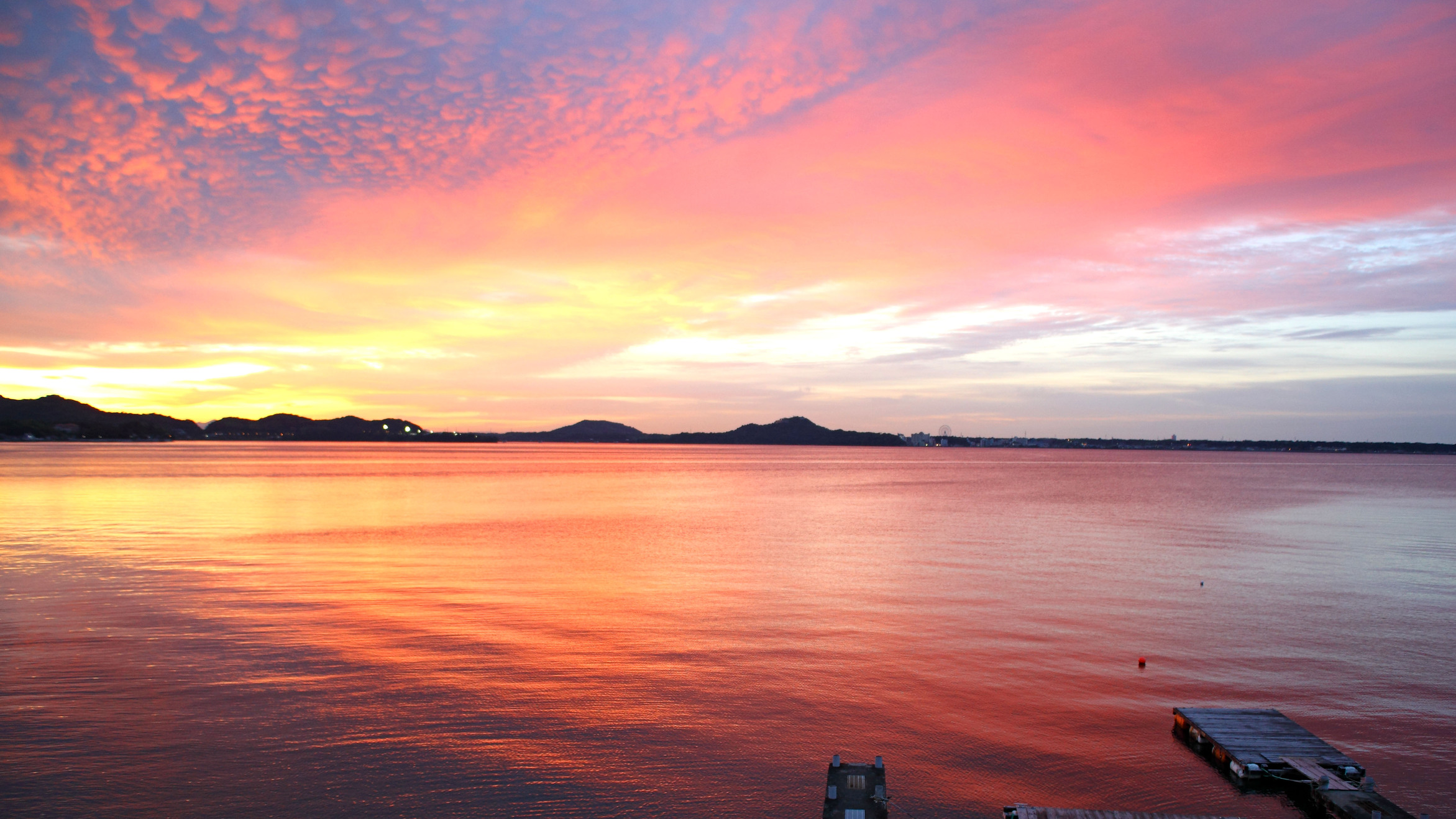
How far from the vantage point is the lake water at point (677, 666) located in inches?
391

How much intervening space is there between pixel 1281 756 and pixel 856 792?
5.91 m

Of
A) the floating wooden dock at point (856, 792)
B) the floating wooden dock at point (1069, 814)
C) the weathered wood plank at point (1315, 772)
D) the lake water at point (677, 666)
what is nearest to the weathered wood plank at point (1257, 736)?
the weathered wood plank at point (1315, 772)

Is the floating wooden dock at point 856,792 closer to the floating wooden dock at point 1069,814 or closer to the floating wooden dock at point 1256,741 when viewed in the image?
the floating wooden dock at point 1069,814

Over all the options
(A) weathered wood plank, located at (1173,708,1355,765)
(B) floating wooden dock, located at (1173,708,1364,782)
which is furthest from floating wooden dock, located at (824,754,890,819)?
(A) weathered wood plank, located at (1173,708,1355,765)

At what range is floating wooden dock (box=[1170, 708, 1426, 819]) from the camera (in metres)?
9.12

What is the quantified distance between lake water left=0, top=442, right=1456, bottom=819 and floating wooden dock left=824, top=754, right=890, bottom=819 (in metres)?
0.46

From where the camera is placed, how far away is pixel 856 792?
9289mm

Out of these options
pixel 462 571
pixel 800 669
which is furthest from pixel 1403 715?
pixel 462 571

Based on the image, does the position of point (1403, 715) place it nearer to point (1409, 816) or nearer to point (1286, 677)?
point (1286, 677)

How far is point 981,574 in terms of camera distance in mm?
25875

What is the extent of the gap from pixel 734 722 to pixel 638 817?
2.98 meters

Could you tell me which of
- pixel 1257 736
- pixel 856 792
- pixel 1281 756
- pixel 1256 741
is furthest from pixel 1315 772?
pixel 856 792

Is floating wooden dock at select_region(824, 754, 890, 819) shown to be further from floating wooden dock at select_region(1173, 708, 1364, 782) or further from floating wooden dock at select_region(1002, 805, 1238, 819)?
floating wooden dock at select_region(1173, 708, 1364, 782)

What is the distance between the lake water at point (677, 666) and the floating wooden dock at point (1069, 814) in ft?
2.63
